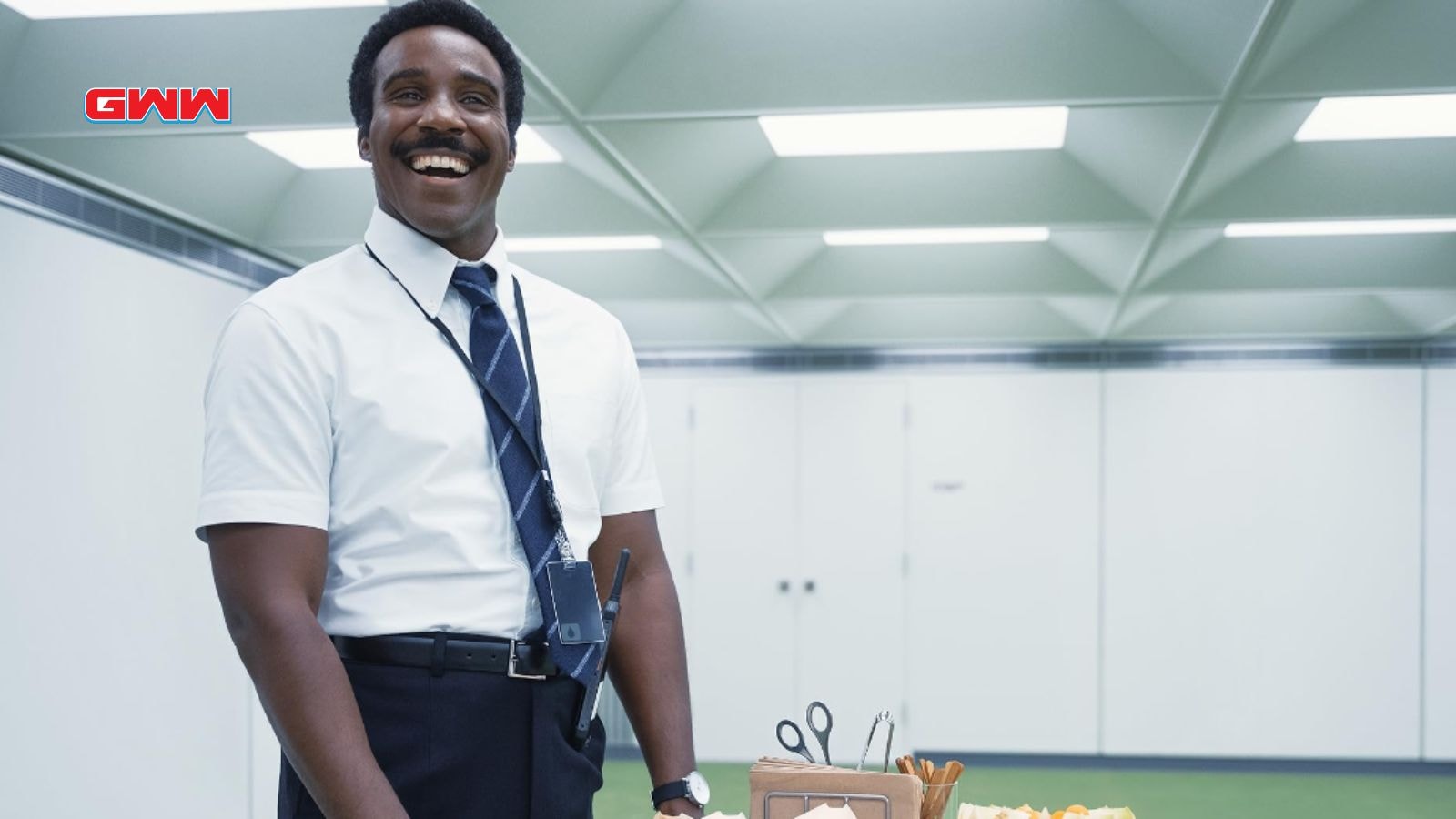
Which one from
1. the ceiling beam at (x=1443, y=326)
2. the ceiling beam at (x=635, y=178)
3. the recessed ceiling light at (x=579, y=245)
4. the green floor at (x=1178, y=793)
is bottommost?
the green floor at (x=1178, y=793)

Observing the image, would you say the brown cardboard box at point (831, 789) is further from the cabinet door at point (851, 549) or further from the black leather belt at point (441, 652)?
the cabinet door at point (851, 549)

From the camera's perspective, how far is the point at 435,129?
1.33 metres

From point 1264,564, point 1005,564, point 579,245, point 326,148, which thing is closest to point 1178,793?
point 1264,564

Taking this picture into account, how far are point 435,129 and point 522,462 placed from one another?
0.35m

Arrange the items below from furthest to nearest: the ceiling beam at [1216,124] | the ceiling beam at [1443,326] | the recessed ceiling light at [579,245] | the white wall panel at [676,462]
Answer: the white wall panel at [676,462] → the ceiling beam at [1443,326] → the recessed ceiling light at [579,245] → the ceiling beam at [1216,124]

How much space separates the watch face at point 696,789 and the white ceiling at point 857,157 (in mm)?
1668

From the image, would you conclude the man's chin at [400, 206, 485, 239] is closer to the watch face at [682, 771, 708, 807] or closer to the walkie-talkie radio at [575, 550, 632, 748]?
the walkie-talkie radio at [575, 550, 632, 748]

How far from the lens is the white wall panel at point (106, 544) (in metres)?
3.45

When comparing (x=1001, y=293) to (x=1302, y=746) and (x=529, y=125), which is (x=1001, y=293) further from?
(x=1302, y=746)

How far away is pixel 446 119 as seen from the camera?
1333mm

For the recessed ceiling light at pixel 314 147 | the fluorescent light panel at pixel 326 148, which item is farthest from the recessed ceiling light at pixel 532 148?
the recessed ceiling light at pixel 314 147

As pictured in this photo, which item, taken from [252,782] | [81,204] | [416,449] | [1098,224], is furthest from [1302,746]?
[416,449]

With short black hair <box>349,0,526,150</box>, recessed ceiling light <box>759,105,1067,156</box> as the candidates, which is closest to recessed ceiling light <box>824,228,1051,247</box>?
recessed ceiling light <box>759,105,1067,156</box>

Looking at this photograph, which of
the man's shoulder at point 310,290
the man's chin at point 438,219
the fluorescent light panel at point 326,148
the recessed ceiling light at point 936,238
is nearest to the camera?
the man's shoulder at point 310,290
